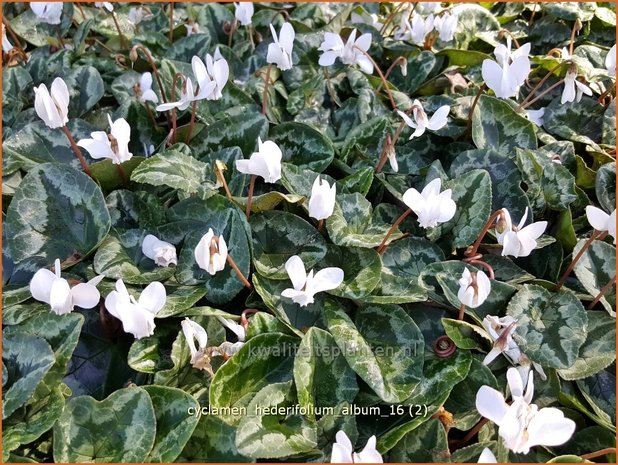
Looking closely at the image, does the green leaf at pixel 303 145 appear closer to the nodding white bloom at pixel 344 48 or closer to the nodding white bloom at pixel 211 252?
the nodding white bloom at pixel 344 48

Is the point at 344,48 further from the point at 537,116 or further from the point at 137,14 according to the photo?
the point at 137,14

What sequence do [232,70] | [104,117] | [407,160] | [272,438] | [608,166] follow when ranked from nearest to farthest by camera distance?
[272,438] → [608,166] → [407,160] → [104,117] → [232,70]

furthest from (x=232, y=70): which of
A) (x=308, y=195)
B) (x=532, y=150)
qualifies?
(x=532, y=150)

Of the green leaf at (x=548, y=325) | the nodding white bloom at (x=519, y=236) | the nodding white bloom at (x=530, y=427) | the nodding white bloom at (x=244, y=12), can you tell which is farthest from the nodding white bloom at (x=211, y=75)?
the nodding white bloom at (x=530, y=427)

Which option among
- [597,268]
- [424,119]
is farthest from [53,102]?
[597,268]

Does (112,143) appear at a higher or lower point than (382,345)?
higher

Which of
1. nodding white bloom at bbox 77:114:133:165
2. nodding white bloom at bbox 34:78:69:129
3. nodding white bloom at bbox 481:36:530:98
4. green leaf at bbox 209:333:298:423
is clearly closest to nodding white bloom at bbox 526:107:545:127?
nodding white bloom at bbox 481:36:530:98

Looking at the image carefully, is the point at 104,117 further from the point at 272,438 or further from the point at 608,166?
the point at 608,166
